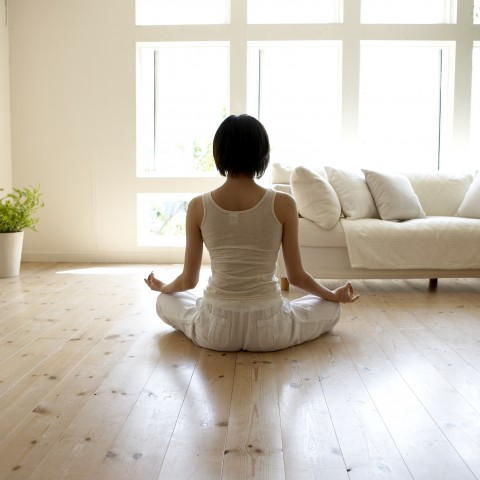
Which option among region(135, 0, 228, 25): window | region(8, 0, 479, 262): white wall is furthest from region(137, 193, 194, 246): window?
region(135, 0, 228, 25): window

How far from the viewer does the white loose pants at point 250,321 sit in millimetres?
2576

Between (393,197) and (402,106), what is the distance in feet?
5.66

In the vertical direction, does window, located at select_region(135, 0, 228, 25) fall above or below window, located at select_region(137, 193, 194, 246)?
above

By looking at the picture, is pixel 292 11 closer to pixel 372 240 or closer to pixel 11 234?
pixel 372 240

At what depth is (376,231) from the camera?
4133 mm

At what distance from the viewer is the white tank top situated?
2516 millimetres

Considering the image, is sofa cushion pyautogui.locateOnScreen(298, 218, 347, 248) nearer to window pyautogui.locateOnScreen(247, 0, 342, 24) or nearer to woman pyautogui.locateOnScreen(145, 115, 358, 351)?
woman pyautogui.locateOnScreen(145, 115, 358, 351)

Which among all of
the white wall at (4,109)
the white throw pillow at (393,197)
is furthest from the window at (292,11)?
the white wall at (4,109)

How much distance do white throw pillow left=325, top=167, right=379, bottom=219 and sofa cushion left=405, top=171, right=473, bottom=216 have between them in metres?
0.49

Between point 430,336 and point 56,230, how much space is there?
374 centimetres

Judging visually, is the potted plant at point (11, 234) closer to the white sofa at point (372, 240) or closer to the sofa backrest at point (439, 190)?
the sofa backrest at point (439, 190)

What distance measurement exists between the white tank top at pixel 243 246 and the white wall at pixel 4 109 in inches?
140

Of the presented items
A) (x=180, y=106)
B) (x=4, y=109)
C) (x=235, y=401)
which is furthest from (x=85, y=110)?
(x=235, y=401)

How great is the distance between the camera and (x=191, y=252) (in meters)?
2.68
